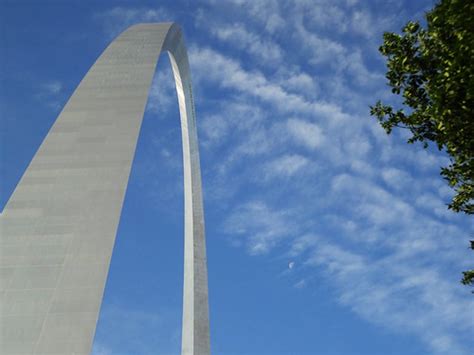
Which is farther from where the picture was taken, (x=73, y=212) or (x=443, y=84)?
(x=73, y=212)

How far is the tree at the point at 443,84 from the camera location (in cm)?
972

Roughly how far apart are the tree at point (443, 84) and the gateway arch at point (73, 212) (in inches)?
282

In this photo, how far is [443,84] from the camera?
32.8 feet

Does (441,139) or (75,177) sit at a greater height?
(75,177)

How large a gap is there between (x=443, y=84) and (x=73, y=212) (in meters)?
9.03

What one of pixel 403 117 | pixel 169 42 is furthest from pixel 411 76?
pixel 169 42

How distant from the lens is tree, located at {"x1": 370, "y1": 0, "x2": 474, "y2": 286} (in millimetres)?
9719

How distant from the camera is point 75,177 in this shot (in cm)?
1375

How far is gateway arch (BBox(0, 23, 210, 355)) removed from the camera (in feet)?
35.9

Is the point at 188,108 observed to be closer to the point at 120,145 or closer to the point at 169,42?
the point at 169,42

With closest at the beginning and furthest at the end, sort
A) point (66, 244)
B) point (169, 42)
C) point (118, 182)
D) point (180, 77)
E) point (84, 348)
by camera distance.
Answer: point (84, 348), point (66, 244), point (118, 182), point (169, 42), point (180, 77)

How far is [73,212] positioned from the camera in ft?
42.1

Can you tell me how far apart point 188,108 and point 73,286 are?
70.8 ft

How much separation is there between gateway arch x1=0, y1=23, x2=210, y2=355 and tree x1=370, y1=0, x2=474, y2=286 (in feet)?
23.5
